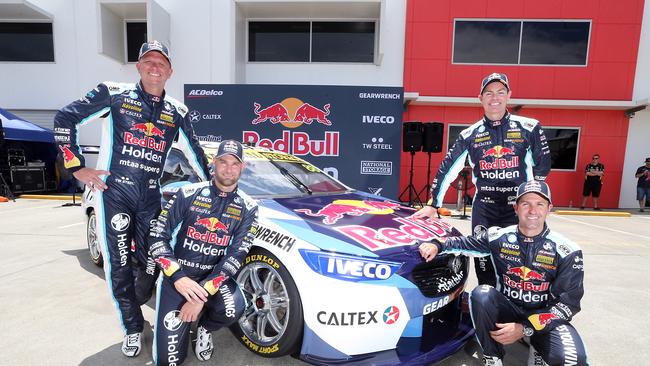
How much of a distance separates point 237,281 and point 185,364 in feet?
1.86

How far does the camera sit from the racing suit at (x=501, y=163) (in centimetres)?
262

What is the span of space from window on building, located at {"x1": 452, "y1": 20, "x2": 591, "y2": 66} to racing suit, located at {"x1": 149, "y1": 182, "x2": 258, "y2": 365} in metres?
10.1

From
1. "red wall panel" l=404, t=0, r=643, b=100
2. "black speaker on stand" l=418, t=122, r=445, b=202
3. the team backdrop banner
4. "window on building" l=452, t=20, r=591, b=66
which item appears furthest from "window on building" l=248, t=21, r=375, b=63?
"black speaker on stand" l=418, t=122, r=445, b=202

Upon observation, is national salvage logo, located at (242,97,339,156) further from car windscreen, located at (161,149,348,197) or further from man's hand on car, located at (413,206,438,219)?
man's hand on car, located at (413,206,438,219)

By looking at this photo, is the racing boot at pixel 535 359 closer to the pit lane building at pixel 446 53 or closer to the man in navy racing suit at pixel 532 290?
the man in navy racing suit at pixel 532 290

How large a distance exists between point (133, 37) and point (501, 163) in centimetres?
1238

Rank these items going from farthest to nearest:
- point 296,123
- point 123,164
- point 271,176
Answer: point 296,123 → point 271,176 → point 123,164

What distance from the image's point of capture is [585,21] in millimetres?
10109

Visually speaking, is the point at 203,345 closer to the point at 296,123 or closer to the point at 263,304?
the point at 263,304

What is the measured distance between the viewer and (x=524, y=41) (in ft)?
33.6

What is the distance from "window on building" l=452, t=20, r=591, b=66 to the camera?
1017 cm

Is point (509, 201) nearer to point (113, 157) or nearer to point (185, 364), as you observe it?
point (185, 364)

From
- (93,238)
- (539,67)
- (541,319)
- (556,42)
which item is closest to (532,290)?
(541,319)

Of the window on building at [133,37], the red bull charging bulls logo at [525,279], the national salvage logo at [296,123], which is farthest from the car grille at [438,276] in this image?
the window on building at [133,37]
